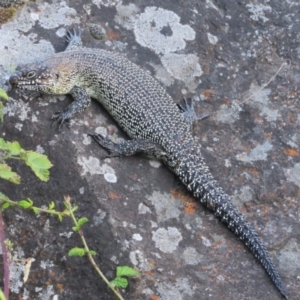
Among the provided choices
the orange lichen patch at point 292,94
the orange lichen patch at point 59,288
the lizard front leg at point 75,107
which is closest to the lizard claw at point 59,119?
the lizard front leg at point 75,107

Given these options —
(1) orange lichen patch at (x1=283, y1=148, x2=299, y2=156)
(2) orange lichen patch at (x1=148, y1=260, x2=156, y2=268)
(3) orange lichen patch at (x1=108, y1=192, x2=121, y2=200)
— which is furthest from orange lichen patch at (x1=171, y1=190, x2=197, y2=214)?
(1) orange lichen patch at (x1=283, y1=148, x2=299, y2=156)

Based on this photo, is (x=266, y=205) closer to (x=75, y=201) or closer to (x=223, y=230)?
(x=223, y=230)

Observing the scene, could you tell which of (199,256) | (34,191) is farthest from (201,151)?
(34,191)

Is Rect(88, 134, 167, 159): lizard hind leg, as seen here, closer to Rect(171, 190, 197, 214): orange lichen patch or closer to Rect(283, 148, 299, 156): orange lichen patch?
Rect(171, 190, 197, 214): orange lichen patch

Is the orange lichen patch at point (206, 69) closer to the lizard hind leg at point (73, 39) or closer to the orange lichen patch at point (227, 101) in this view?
the orange lichen patch at point (227, 101)

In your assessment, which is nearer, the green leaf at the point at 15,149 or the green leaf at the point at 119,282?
the green leaf at the point at 15,149

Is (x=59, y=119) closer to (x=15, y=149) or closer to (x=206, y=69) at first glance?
(x=15, y=149)
